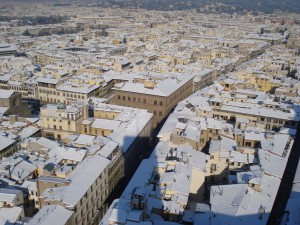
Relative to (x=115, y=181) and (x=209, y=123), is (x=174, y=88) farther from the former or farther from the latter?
(x=115, y=181)

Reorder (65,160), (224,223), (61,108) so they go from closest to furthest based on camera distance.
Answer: (224,223) → (65,160) → (61,108)

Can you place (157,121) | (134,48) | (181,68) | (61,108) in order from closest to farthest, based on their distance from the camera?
(61,108) → (157,121) → (181,68) → (134,48)

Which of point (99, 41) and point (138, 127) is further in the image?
point (99, 41)

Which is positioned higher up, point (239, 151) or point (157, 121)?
point (239, 151)

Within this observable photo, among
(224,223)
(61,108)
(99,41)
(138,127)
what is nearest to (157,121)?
(138,127)

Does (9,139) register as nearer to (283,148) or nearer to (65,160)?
(65,160)

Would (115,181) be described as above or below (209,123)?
below

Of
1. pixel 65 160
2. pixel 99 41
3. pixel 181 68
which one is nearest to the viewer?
pixel 65 160

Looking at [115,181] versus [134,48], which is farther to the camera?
[134,48]

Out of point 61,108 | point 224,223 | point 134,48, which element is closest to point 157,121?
point 61,108
